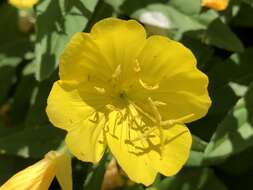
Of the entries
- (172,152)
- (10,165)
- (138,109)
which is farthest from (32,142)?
(172,152)

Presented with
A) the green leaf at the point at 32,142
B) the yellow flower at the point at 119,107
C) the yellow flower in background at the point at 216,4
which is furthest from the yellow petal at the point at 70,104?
the yellow flower in background at the point at 216,4

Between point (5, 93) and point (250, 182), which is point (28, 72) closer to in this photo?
point (5, 93)

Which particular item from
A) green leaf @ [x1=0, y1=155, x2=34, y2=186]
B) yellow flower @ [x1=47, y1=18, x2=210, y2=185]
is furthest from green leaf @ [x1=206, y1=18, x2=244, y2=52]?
green leaf @ [x1=0, y1=155, x2=34, y2=186]

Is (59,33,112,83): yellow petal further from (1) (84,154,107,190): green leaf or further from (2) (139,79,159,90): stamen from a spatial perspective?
(1) (84,154,107,190): green leaf

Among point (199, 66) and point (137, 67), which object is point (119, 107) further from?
point (199, 66)

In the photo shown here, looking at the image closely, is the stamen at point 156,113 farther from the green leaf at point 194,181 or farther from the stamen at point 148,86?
the green leaf at point 194,181

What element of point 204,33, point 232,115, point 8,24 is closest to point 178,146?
point 232,115
